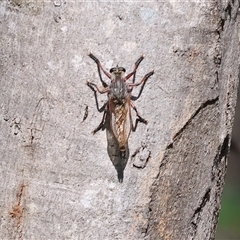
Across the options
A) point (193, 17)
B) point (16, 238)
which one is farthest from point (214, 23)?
point (16, 238)

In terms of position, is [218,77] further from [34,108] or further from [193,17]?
[34,108]
